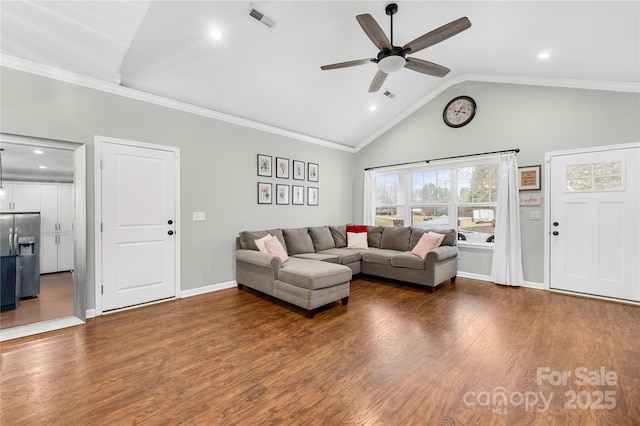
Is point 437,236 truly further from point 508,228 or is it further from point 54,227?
point 54,227

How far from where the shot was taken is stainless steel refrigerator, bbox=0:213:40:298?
3650 millimetres

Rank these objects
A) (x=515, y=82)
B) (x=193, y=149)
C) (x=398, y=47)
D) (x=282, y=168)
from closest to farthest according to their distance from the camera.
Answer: (x=398, y=47) < (x=193, y=149) < (x=515, y=82) < (x=282, y=168)

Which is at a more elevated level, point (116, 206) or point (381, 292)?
point (116, 206)

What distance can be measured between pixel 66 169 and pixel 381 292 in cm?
569

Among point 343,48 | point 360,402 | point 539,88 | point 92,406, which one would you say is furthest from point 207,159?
point 539,88

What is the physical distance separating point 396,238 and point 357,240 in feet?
2.56

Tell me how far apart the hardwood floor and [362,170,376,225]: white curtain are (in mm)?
3065

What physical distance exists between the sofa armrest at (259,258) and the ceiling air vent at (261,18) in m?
2.71

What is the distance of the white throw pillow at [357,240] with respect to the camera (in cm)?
557

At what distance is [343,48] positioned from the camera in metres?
3.68

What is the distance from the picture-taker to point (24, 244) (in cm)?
387

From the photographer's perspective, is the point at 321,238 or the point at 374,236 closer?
the point at 321,238

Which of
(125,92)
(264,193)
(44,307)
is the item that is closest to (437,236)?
(264,193)

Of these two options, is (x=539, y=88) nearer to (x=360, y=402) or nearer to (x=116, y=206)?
(x=360, y=402)
